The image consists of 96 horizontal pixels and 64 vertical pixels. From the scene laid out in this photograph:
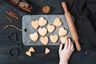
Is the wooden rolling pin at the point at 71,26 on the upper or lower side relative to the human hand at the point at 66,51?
upper

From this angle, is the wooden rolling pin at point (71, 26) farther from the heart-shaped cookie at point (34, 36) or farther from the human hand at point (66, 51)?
the heart-shaped cookie at point (34, 36)

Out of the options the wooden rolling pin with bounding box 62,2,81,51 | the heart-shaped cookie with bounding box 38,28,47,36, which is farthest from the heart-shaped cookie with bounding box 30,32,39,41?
the wooden rolling pin with bounding box 62,2,81,51

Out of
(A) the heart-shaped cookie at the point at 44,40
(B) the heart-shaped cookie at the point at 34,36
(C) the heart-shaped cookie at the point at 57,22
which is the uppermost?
(C) the heart-shaped cookie at the point at 57,22

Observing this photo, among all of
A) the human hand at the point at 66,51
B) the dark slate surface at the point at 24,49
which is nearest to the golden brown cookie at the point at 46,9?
the dark slate surface at the point at 24,49

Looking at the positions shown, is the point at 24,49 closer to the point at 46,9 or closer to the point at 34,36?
the point at 34,36

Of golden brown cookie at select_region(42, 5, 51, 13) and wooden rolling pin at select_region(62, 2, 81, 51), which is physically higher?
golden brown cookie at select_region(42, 5, 51, 13)

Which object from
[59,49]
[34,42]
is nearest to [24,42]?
[34,42]

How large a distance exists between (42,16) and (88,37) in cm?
21

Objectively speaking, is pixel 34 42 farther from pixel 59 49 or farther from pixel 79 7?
pixel 79 7

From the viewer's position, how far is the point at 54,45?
1186mm

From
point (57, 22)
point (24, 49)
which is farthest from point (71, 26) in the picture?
point (24, 49)

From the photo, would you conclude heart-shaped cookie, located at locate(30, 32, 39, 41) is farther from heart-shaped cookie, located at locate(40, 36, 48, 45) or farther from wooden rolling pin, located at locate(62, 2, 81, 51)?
wooden rolling pin, located at locate(62, 2, 81, 51)

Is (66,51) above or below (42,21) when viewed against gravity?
below

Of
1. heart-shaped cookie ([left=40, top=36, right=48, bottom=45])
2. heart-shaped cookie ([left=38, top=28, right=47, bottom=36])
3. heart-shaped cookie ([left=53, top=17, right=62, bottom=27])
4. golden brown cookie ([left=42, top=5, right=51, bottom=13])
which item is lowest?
heart-shaped cookie ([left=40, top=36, right=48, bottom=45])
